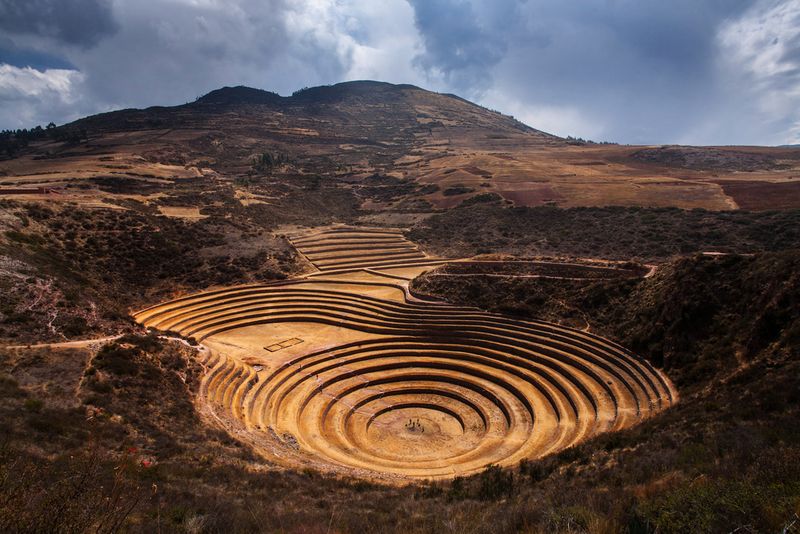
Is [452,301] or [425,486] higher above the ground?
[452,301]

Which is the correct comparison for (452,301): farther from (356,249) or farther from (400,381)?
(356,249)

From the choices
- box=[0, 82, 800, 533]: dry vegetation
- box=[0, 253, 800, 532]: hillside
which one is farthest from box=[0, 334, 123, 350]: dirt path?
box=[0, 253, 800, 532]: hillside

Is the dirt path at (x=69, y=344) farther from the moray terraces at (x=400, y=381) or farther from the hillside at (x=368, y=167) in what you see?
the hillside at (x=368, y=167)

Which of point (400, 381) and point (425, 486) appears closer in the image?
point (425, 486)

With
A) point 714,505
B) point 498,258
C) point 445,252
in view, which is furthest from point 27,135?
point 714,505

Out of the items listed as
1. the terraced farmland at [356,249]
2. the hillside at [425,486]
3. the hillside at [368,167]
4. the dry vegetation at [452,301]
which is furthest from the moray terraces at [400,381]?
the hillside at [368,167]

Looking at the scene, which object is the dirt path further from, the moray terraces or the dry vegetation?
the moray terraces

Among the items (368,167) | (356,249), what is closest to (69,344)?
(356,249)

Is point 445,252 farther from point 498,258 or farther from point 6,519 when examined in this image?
point 6,519

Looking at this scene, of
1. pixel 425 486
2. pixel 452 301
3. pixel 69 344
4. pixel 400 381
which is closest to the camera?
pixel 425 486

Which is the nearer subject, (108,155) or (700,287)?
(700,287)
